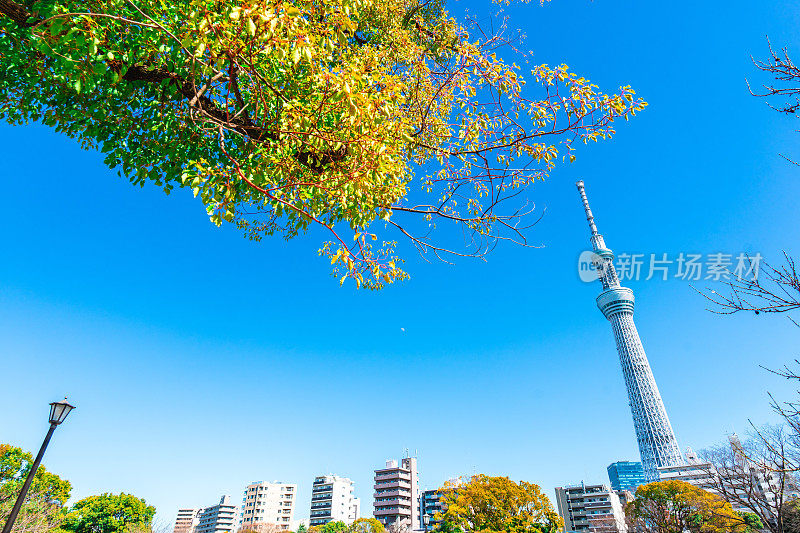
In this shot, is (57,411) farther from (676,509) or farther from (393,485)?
(393,485)

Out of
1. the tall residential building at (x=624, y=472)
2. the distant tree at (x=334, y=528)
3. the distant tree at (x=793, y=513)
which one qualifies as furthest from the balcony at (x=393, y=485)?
the tall residential building at (x=624, y=472)

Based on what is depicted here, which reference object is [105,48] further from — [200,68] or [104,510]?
[104,510]

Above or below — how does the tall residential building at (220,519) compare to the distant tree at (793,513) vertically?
above

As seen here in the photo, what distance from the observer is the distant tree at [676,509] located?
24688mm

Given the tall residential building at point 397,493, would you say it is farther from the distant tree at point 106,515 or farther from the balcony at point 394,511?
the distant tree at point 106,515

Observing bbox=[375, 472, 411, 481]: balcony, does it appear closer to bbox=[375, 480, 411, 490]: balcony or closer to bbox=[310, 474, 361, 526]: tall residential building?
bbox=[375, 480, 411, 490]: balcony

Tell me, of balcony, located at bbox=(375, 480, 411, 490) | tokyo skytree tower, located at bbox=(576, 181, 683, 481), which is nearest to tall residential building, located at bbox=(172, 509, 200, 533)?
balcony, located at bbox=(375, 480, 411, 490)

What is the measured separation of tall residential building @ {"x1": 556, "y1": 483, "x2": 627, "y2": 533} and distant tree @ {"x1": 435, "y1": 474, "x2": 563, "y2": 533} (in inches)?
1561

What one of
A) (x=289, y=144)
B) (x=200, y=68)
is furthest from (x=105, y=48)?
(x=289, y=144)

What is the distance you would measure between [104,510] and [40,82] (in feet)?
126

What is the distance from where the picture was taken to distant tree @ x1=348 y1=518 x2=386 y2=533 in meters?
44.8

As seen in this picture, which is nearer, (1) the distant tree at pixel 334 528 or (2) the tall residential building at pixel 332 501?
(1) the distant tree at pixel 334 528

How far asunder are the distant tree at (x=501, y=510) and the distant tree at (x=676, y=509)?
7441 millimetres

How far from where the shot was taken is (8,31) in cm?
247
